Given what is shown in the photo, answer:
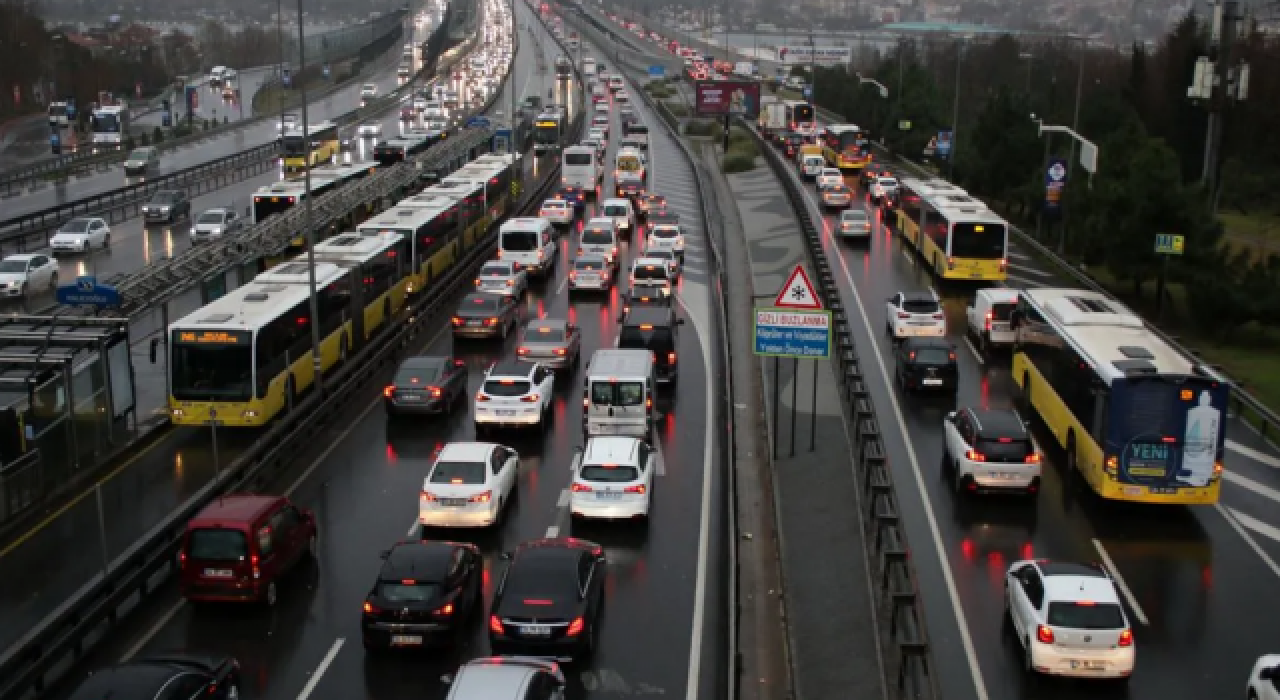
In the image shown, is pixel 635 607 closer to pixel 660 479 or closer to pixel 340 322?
pixel 660 479

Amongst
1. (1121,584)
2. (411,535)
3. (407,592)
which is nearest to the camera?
(407,592)

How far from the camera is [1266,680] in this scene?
51.3 ft

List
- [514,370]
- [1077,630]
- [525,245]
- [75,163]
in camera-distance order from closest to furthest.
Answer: [1077,630], [514,370], [525,245], [75,163]

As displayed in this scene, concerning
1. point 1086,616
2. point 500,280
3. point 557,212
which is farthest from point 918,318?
point 557,212

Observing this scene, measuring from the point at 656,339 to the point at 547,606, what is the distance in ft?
52.4

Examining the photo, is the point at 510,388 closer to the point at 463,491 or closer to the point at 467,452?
the point at 467,452

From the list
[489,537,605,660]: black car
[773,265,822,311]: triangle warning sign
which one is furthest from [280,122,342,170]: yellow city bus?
[489,537,605,660]: black car

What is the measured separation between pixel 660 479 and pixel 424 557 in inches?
321

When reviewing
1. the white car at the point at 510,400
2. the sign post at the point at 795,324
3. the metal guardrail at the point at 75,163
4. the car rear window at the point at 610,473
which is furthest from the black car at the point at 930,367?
the metal guardrail at the point at 75,163

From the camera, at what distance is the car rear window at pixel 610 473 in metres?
22.1

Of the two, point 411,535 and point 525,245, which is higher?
point 525,245

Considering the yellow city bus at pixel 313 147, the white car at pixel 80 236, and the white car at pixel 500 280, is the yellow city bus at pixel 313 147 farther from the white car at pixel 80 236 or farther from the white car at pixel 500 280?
the white car at pixel 500 280

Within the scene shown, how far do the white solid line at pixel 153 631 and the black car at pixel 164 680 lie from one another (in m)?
2.49

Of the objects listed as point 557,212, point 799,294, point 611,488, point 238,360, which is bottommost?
point 611,488
